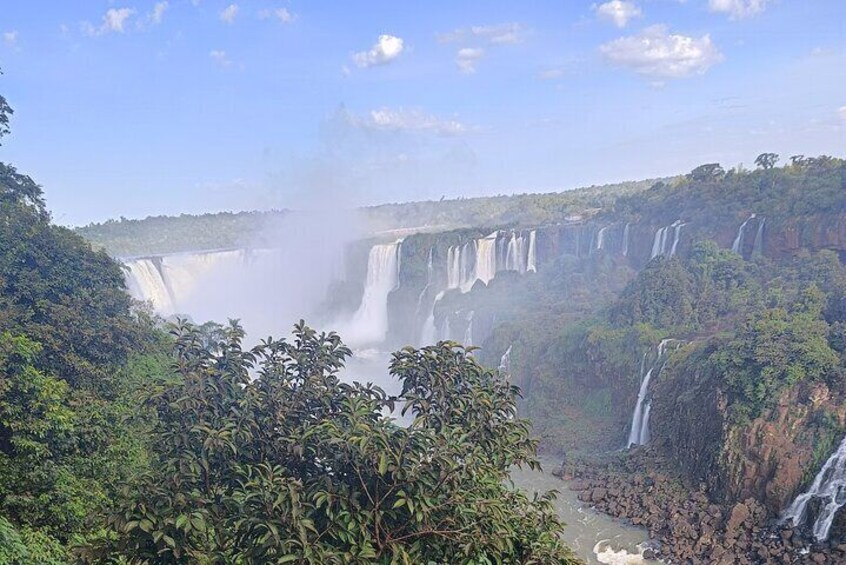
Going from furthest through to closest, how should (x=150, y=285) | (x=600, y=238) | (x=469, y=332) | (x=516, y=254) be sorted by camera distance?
(x=150, y=285)
(x=516, y=254)
(x=600, y=238)
(x=469, y=332)

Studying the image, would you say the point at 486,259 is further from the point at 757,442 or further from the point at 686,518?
the point at 686,518

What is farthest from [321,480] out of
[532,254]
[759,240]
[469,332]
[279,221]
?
[279,221]

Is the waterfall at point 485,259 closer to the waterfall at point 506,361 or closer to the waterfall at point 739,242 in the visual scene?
the waterfall at point 506,361

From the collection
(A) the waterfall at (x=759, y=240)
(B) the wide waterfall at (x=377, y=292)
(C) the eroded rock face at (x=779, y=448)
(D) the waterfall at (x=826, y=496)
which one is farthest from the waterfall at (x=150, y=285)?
(D) the waterfall at (x=826, y=496)

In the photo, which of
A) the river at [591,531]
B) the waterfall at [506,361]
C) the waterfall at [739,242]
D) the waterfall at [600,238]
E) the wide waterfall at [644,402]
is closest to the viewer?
the river at [591,531]

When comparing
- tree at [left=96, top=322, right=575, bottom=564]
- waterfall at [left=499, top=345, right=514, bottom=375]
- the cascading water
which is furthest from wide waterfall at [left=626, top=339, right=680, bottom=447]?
the cascading water

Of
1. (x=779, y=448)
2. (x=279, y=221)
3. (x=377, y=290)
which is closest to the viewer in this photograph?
(x=779, y=448)

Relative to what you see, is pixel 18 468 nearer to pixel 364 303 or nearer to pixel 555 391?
pixel 555 391
